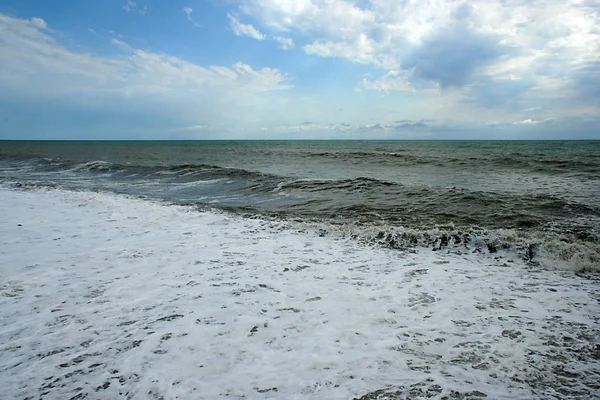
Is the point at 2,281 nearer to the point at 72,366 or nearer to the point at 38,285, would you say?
the point at 38,285

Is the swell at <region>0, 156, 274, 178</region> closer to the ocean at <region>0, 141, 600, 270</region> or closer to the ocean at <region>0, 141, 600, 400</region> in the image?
the ocean at <region>0, 141, 600, 270</region>

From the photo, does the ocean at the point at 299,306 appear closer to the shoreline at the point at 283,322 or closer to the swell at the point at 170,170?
the shoreline at the point at 283,322

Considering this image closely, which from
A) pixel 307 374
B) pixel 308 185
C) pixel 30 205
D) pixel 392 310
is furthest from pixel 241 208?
pixel 307 374

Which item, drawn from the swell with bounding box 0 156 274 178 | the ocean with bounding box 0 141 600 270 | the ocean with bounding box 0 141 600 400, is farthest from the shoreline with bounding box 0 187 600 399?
the swell with bounding box 0 156 274 178

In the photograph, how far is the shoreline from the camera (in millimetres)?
2951

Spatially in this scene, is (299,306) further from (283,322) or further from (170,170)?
(170,170)

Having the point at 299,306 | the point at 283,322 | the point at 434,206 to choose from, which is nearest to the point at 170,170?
the point at 434,206

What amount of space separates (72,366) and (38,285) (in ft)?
7.85

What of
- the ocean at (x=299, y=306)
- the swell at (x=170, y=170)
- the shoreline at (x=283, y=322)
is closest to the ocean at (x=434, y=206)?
the ocean at (x=299, y=306)

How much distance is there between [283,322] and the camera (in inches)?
155

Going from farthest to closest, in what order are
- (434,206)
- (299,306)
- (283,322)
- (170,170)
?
(170,170) → (434,206) → (299,306) → (283,322)

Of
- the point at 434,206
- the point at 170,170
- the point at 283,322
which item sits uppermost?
the point at 170,170

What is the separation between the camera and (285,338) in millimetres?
3615

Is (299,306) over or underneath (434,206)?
underneath
